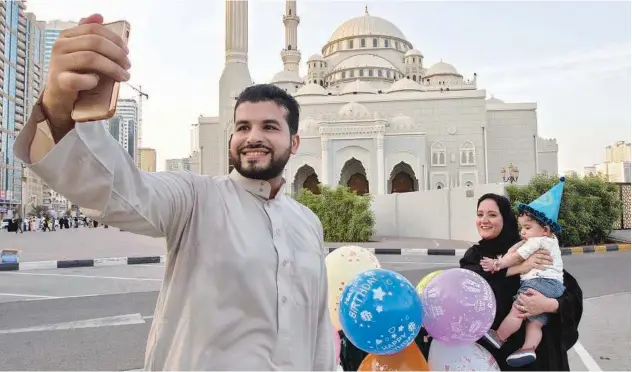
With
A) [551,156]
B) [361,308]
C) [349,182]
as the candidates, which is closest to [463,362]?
[361,308]

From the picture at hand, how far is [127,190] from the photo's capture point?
3.41ft

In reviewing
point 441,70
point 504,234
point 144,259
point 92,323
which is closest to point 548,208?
point 504,234

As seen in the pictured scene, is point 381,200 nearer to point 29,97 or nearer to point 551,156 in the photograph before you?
point 551,156

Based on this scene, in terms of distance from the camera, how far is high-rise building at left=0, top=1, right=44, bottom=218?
46281mm

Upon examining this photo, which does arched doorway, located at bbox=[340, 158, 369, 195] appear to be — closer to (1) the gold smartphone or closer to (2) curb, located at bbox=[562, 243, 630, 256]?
(2) curb, located at bbox=[562, 243, 630, 256]

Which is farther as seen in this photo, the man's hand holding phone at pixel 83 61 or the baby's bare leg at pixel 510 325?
the baby's bare leg at pixel 510 325

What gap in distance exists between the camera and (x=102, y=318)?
15.7 ft

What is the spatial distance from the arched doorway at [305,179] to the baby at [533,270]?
88.4 feet

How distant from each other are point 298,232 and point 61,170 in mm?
658

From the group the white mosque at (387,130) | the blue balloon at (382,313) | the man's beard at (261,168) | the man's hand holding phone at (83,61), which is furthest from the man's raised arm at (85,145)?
the white mosque at (387,130)

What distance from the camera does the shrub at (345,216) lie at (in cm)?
1488

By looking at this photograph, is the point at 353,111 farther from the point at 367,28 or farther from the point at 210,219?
the point at 210,219

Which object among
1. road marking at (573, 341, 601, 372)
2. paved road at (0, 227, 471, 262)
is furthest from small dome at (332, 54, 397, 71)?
road marking at (573, 341, 601, 372)

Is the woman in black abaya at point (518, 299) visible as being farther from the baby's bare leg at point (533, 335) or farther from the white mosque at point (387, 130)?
the white mosque at point (387, 130)
